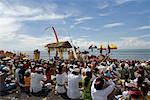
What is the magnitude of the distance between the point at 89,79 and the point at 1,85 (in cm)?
738

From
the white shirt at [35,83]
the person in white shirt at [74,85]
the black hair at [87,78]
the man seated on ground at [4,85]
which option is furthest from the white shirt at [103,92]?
the man seated on ground at [4,85]

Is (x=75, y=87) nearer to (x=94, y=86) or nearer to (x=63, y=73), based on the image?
(x=63, y=73)

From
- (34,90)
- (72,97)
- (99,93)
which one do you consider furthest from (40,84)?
(99,93)

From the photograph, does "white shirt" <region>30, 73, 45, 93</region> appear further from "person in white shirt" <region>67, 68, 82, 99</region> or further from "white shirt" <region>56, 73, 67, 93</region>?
"person in white shirt" <region>67, 68, 82, 99</region>

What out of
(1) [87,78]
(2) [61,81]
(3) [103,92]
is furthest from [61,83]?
(3) [103,92]

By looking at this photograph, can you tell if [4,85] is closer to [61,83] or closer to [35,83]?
[35,83]

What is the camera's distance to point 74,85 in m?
14.3

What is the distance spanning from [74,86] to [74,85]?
5 cm

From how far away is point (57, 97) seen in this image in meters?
15.1

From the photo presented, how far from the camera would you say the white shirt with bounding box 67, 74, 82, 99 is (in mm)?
14156

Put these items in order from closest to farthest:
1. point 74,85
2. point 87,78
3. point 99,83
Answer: point 99,83, point 87,78, point 74,85

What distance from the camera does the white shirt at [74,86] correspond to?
14.2 metres

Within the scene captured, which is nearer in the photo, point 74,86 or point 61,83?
point 74,86

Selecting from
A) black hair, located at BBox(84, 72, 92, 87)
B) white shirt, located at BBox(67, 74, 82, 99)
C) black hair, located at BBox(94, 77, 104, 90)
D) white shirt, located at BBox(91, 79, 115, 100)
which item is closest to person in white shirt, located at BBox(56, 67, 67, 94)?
white shirt, located at BBox(67, 74, 82, 99)
